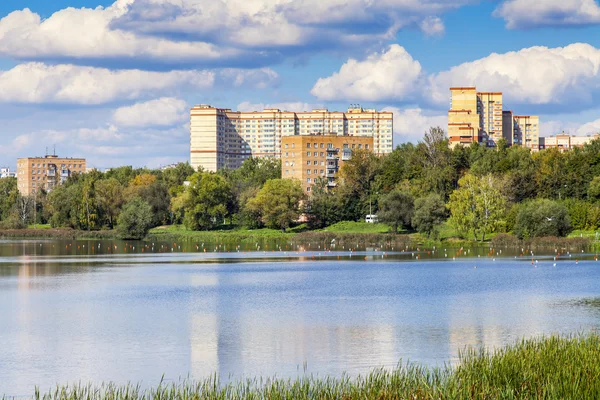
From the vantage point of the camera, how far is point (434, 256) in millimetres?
77250

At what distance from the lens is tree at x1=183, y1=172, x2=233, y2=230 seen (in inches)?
4788

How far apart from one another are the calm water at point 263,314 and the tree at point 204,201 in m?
51.7

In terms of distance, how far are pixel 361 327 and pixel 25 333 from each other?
12375mm

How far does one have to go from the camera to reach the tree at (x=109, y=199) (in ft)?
420

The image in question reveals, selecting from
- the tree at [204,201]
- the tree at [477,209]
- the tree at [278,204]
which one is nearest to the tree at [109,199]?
the tree at [204,201]

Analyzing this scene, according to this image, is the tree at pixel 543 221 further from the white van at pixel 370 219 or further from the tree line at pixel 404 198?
the white van at pixel 370 219

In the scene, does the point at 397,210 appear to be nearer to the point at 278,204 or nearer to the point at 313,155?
the point at 278,204

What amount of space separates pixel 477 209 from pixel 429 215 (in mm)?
5552

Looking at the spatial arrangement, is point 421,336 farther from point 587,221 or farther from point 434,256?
point 587,221

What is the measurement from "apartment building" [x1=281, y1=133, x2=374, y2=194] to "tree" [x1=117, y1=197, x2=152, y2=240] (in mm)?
37820

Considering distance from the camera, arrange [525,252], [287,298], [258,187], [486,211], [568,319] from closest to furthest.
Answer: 1. [568,319]
2. [287,298]
3. [525,252]
4. [486,211]
5. [258,187]

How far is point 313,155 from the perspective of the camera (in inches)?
5778

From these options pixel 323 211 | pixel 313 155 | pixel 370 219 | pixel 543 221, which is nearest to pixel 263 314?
pixel 543 221

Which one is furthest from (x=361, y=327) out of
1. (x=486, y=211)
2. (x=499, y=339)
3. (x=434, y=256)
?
(x=486, y=211)
